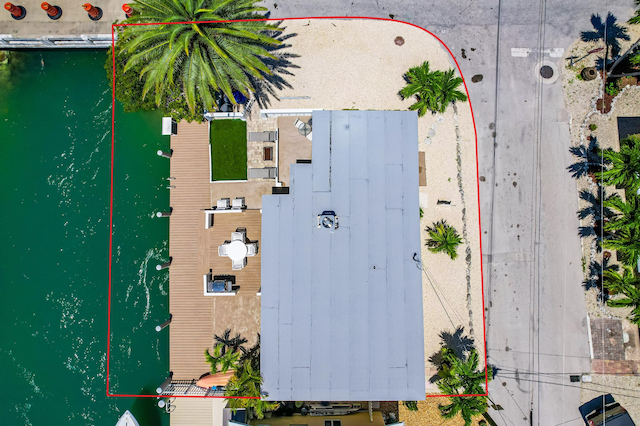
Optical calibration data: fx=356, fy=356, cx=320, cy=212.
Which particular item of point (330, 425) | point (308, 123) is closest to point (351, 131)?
point (308, 123)

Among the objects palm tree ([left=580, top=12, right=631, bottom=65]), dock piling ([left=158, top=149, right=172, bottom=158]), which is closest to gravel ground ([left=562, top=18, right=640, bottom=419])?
palm tree ([left=580, top=12, right=631, bottom=65])

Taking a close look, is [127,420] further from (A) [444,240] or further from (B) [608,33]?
(B) [608,33]

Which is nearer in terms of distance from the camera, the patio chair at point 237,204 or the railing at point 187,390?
the railing at point 187,390

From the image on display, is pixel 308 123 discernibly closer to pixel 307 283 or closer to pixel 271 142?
pixel 271 142

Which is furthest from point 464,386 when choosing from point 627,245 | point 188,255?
point 188,255

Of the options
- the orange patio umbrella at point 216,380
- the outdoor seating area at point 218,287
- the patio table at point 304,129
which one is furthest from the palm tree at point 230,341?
the patio table at point 304,129

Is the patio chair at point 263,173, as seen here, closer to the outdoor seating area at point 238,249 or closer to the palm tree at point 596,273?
the outdoor seating area at point 238,249

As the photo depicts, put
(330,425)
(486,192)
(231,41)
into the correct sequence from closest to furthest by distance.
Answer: (231,41)
(330,425)
(486,192)
